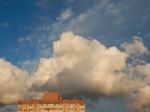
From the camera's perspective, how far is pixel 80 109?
16000cm

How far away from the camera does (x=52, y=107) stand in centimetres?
15888

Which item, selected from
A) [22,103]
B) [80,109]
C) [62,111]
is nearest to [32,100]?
[22,103]

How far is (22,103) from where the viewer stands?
16275 centimetres

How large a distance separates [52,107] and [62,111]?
737 centimetres

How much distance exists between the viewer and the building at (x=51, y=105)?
6260 inches

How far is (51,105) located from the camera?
523ft

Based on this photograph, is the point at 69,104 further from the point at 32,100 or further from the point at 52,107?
the point at 32,100

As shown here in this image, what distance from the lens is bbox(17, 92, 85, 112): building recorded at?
522ft

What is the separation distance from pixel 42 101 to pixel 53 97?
8001 mm

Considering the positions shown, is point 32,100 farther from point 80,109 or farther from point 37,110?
point 80,109

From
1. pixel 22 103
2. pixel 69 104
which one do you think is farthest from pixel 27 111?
pixel 69 104

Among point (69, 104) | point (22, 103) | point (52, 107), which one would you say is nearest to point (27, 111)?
point (22, 103)

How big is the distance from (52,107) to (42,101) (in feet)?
26.7

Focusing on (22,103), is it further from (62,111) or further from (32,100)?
(62,111)
